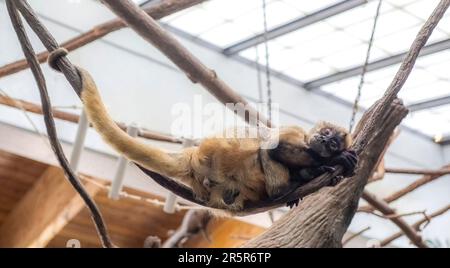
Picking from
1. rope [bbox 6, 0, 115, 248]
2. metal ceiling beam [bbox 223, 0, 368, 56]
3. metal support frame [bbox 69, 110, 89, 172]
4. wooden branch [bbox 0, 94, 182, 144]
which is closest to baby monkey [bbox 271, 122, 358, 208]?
rope [bbox 6, 0, 115, 248]

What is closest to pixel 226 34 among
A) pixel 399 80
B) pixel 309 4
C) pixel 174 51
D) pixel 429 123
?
pixel 309 4

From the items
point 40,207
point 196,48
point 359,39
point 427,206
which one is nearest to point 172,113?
point 196,48

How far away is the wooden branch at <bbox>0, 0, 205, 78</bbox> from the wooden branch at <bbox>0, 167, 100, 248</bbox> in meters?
1.40

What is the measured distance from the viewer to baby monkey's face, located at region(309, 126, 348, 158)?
1757 mm

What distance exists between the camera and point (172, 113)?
13.8 feet

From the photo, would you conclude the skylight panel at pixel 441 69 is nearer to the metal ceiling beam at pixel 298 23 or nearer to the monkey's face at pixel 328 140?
the metal ceiling beam at pixel 298 23

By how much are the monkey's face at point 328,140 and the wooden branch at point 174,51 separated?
78 centimetres

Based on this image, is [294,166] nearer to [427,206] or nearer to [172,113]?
[172,113]

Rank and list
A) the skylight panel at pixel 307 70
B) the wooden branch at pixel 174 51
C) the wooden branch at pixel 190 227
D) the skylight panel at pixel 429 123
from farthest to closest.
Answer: the skylight panel at pixel 307 70, the skylight panel at pixel 429 123, the wooden branch at pixel 190 227, the wooden branch at pixel 174 51

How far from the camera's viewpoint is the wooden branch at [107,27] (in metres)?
2.68

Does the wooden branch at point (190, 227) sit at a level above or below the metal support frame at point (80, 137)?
above

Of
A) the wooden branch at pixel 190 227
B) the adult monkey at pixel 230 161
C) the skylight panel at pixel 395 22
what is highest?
the skylight panel at pixel 395 22

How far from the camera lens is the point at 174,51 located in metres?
2.51

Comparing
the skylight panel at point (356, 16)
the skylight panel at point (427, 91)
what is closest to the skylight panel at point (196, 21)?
the skylight panel at point (356, 16)
